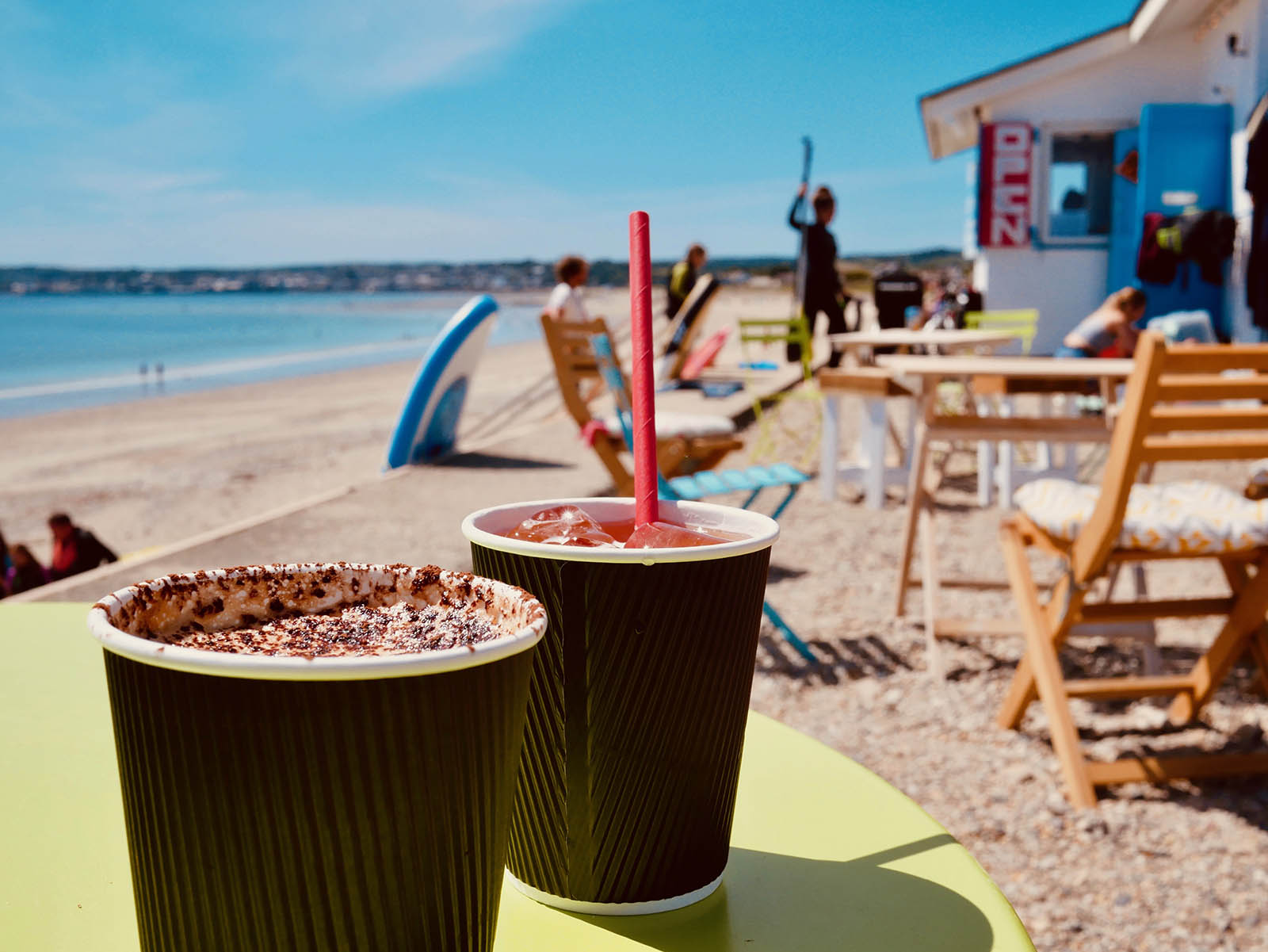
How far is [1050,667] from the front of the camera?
9.52 feet

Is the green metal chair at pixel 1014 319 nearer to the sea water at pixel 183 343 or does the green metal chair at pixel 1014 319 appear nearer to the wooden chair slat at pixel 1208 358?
the sea water at pixel 183 343

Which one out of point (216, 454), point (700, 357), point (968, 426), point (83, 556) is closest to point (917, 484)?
point (968, 426)

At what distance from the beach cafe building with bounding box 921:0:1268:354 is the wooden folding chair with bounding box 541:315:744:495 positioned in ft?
23.6

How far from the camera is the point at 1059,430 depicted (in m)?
3.69

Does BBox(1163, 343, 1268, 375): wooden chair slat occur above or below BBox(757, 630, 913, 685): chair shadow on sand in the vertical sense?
above

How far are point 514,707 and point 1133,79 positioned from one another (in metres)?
13.9

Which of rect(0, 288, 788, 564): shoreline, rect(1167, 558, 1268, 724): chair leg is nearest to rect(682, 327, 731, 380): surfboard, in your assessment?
rect(0, 288, 788, 564): shoreline

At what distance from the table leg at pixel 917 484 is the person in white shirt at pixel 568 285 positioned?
4.74 m

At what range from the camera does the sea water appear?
989 inches

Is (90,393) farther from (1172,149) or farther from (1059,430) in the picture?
(1059,430)

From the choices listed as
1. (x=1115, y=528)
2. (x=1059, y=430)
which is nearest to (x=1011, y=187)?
(x=1059, y=430)

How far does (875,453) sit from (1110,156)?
936 cm

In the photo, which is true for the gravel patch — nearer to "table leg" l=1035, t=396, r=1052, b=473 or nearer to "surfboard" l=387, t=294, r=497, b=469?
"table leg" l=1035, t=396, r=1052, b=473

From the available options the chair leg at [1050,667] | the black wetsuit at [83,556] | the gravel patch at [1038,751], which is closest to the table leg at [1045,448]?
the gravel patch at [1038,751]
